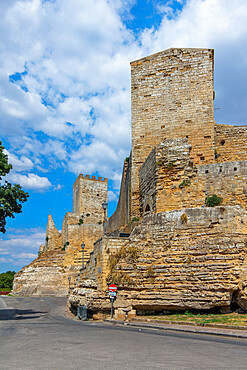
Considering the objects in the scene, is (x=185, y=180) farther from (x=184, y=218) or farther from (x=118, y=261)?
(x=118, y=261)

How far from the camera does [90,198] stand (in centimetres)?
5406

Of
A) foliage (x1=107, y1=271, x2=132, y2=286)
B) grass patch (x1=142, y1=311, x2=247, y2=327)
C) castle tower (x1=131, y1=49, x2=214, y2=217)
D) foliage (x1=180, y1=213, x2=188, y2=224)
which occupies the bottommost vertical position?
grass patch (x1=142, y1=311, x2=247, y2=327)

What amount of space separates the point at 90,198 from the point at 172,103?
115 ft

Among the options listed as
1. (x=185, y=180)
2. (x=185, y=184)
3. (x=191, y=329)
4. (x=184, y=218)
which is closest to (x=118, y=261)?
(x=184, y=218)

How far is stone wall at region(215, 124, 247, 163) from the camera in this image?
62.6 ft

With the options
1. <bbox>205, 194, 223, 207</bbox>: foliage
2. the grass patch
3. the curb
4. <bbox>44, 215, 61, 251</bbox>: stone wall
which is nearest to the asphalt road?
the curb

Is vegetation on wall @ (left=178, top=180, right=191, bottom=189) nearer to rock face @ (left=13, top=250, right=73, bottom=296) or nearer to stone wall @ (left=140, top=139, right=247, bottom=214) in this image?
stone wall @ (left=140, top=139, right=247, bottom=214)

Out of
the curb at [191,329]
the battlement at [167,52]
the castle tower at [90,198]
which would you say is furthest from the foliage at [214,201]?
the castle tower at [90,198]

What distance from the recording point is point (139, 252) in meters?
15.3

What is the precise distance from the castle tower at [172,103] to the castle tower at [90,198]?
32416mm

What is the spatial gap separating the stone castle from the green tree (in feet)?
13.3

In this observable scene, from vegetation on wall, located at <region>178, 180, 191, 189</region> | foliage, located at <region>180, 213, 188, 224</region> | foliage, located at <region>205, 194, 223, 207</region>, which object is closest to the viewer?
foliage, located at <region>180, 213, 188, 224</region>

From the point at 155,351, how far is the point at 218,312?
6570mm

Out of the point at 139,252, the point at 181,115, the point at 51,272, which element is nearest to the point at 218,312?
the point at 139,252
